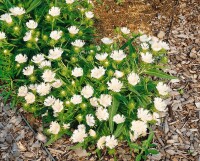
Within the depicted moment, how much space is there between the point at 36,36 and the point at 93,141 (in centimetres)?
128

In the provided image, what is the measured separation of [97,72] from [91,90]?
18cm

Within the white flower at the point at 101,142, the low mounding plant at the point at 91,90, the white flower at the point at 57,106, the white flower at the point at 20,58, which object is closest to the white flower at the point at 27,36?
the low mounding plant at the point at 91,90

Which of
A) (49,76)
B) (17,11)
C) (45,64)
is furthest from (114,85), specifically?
(17,11)

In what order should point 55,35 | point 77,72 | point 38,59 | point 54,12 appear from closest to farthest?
point 77,72 → point 38,59 → point 55,35 → point 54,12

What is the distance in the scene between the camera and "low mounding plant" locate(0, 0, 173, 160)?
3664mm

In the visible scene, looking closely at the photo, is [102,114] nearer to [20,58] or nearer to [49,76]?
[49,76]

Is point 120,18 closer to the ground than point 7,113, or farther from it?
farther from it

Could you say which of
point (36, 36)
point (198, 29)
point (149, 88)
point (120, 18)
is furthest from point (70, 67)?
point (198, 29)

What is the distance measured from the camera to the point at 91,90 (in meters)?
3.69

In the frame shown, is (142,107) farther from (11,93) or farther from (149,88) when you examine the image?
(11,93)

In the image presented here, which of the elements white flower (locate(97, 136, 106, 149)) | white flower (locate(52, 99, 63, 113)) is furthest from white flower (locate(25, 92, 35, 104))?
white flower (locate(97, 136, 106, 149))

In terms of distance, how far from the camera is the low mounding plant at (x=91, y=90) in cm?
366

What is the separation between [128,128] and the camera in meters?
3.76

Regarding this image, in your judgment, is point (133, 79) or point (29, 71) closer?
point (133, 79)
